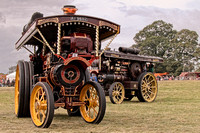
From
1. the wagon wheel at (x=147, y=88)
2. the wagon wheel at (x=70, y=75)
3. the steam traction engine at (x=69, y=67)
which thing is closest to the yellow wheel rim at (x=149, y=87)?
the wagon wheel at (x=147, y=88)

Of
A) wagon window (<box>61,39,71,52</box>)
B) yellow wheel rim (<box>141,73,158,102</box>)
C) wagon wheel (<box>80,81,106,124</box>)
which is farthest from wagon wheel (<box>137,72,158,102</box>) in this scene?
wagon window (<box>61,39,71,52</box>)

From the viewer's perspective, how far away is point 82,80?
21.5 feet

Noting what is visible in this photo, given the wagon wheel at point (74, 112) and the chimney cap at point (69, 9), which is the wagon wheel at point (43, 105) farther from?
the chimney cap at point (69, 9)

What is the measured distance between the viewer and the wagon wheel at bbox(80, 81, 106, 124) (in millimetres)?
5715

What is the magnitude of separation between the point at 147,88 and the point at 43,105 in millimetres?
7995

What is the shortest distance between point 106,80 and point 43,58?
17.5 feet

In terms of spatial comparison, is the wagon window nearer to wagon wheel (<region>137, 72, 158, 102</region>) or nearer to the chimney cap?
the chimney cap

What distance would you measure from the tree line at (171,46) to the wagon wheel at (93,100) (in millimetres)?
51301

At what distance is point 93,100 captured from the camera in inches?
243

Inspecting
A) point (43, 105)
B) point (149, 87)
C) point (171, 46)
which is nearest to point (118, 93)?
point (149, 87)

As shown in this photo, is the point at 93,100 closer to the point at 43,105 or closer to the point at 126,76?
the point at 43,105

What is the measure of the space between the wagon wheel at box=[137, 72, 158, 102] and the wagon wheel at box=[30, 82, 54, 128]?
23.2 ft

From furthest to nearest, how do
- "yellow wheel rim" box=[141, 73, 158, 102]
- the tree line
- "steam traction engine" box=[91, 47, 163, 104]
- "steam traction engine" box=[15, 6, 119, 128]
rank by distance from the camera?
1. the tree line
2. "yellow wheel rim" box=[141, 73, 158, 102]
3. "steam traction engine" box=[91, 47, 163, 104]
4. "steam traction engine" box=[15, 6, 119, 128]

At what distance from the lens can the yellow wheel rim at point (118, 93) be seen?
12.3 meters
